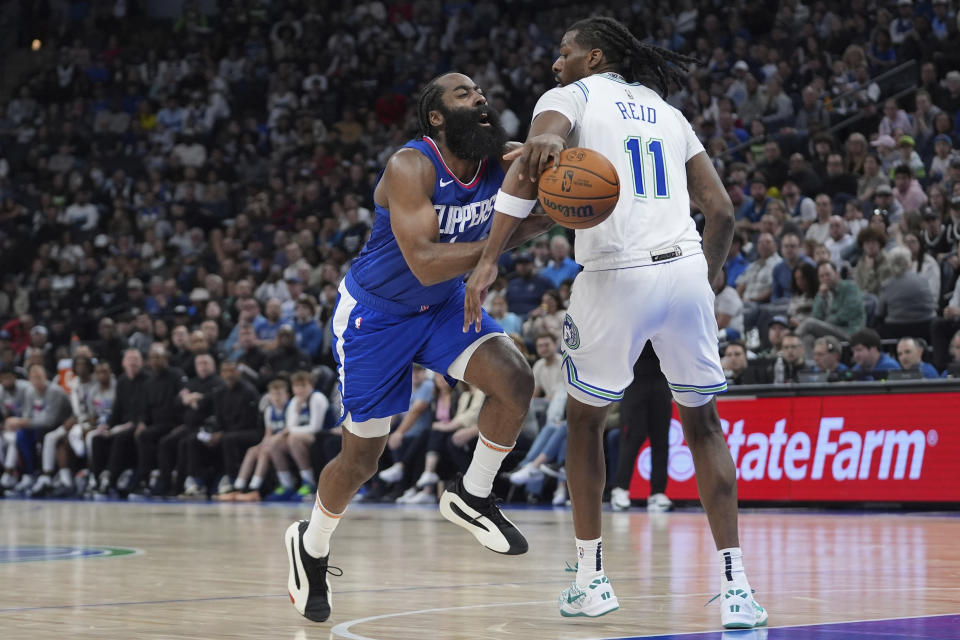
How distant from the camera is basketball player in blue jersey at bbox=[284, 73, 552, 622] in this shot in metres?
5.06

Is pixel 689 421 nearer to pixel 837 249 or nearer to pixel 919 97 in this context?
pixel 837 249

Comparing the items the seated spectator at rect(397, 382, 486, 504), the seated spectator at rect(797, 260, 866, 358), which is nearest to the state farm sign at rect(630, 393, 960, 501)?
the seated spectator at rect(797, 260, 866, 358)

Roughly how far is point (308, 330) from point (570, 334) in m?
11.2

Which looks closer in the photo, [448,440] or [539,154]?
[539,154]

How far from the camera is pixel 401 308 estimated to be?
17.3ft

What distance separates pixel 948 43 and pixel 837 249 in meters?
3.50

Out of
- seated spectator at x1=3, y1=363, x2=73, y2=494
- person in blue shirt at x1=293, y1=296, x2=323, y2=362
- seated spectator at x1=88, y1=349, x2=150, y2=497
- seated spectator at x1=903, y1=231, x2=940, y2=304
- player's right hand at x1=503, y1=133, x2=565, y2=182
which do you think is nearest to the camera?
player's right hand at x1=503, y1=133, x2=565, y2=182

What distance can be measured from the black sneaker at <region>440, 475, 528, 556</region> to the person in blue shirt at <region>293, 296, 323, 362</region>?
1047 cm

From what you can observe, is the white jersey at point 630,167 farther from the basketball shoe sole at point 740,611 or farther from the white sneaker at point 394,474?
the white sneaker at point 394,474

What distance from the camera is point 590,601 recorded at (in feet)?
15.4

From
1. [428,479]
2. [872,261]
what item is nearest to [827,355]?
[872,261]

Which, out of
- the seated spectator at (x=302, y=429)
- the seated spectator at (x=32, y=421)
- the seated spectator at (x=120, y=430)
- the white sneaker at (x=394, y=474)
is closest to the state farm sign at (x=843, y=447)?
the white sneaker at (x=394, y=474)

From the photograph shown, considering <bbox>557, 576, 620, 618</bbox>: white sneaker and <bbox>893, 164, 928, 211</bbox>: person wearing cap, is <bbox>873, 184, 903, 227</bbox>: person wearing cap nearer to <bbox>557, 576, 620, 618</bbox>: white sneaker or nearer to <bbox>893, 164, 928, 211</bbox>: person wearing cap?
<bbox>893, 164, 928, 211</bbox>: person wearing cap

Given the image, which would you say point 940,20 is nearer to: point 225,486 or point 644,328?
point 225,486
